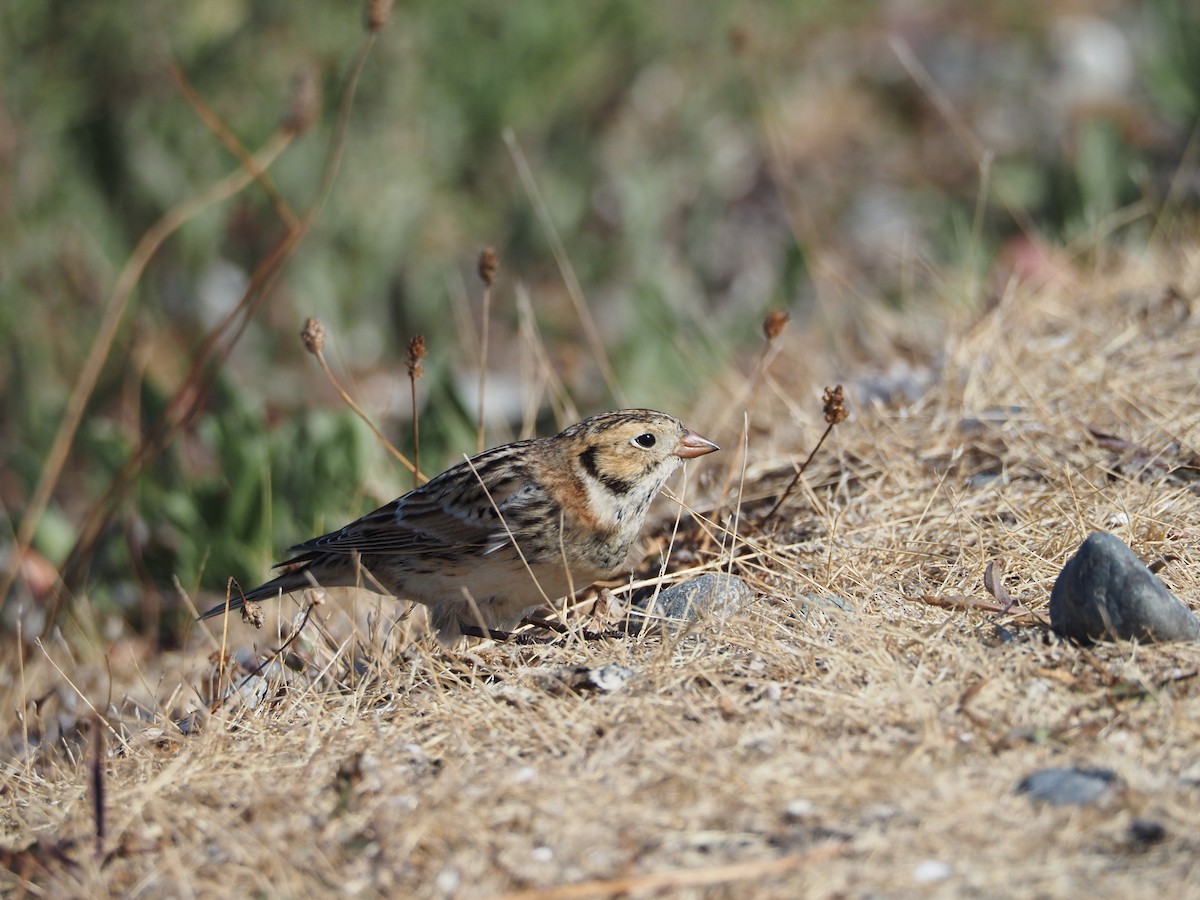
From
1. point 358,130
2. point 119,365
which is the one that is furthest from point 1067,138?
point 119,365

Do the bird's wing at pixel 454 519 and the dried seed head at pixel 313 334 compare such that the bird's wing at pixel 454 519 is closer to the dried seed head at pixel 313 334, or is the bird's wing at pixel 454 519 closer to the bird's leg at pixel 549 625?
the bird's leg at pixel 549 625

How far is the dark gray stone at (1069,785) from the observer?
8.85ft

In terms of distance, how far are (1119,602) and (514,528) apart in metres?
1.66

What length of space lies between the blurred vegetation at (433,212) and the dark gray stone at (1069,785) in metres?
3.44

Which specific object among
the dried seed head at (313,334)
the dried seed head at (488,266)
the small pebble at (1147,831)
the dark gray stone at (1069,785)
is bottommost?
the small pebble at (1147,831)

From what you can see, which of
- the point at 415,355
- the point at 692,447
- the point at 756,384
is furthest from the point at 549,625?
the point at 756,384

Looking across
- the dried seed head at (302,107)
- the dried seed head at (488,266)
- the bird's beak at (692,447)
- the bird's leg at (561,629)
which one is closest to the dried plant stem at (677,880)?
the bird's leg at (561,629)

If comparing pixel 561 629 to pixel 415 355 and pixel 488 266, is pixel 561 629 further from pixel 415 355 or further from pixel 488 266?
pixel 488 266

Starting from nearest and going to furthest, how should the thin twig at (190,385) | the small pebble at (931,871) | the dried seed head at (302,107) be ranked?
the small pebble at (931,871) < the dried seed head at (302,107) < the thin twig at (190,385)

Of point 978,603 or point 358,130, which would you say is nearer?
point 978,603

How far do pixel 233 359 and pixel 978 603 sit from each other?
6526 mm

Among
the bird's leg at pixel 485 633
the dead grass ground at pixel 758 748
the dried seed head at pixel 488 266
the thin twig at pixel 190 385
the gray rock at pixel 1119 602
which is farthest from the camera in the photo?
the thin twig at pixel 190 385

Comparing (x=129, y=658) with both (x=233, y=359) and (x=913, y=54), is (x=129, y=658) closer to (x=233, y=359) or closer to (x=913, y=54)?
(x=233, y=359)

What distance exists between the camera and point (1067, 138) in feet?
33.7
